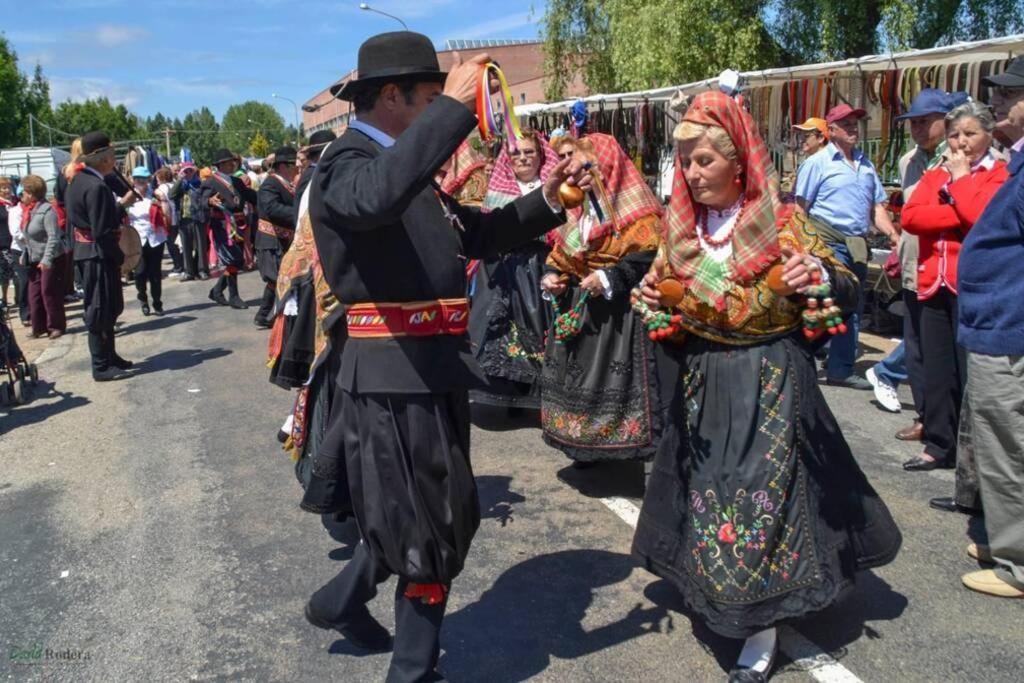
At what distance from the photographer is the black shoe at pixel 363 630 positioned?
3.16 meters

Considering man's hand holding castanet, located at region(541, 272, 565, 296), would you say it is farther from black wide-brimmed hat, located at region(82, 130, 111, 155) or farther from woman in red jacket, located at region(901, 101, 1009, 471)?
black wide-brimmed hat, located at region(82, 130, 111, 155)

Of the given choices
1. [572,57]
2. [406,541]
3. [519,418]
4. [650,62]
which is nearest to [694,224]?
[406,541]

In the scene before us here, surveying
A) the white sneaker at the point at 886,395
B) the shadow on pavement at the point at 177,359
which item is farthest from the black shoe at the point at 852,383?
the shadow on pavement at the point at 177,359

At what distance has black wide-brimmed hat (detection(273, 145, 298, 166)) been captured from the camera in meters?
8.76

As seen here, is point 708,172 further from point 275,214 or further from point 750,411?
point 275,214

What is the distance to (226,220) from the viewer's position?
13.2 meters

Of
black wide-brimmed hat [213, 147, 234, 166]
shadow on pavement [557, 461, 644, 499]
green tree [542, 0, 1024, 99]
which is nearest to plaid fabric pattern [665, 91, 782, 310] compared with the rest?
shadow on pavement [557, 461, 644, 499]

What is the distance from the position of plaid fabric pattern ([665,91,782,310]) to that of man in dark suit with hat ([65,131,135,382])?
21.8ft

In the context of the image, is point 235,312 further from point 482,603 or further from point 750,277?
point 750,277

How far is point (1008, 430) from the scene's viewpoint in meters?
3.50

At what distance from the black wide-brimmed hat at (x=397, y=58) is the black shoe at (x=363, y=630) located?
1852 millimetres

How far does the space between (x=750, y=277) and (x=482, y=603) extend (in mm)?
1780

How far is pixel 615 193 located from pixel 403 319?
2443 mm

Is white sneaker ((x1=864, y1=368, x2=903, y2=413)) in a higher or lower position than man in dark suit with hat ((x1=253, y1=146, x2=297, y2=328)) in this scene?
lower
